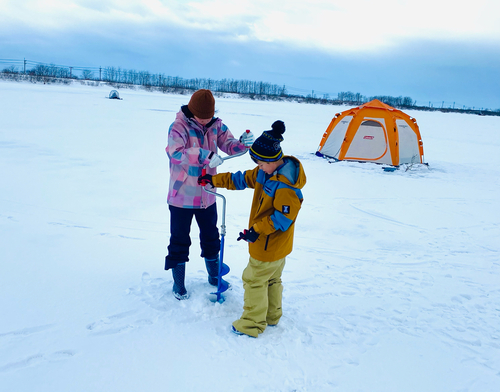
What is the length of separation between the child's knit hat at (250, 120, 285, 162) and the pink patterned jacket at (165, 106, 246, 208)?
437 millimetres

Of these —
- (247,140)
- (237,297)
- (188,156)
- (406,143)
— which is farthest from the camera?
(406,143)

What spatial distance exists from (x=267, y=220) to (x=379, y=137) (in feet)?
24.6

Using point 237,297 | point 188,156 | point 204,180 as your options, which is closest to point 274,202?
point 204,180

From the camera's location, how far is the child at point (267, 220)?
227 centimetres

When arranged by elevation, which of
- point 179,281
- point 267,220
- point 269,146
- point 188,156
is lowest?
point 179,281

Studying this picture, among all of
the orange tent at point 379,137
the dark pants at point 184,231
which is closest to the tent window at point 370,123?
the orange tent at point 379,137

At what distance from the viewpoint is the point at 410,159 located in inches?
349

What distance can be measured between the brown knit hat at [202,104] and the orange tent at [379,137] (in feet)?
22.9

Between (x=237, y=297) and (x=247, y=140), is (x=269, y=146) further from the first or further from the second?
(x=237, y=297)

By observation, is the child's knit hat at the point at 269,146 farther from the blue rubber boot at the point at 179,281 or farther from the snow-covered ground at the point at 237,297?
the snow-covered ground at the point at 237,297

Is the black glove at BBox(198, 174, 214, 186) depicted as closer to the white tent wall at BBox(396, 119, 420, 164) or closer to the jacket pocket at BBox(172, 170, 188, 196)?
the jacket pocket at BBox(172, 170, 188, 196)

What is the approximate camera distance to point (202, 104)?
256 centimetres

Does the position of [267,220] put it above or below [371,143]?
below

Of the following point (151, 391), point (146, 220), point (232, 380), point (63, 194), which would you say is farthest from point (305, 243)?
point (63, 194)
